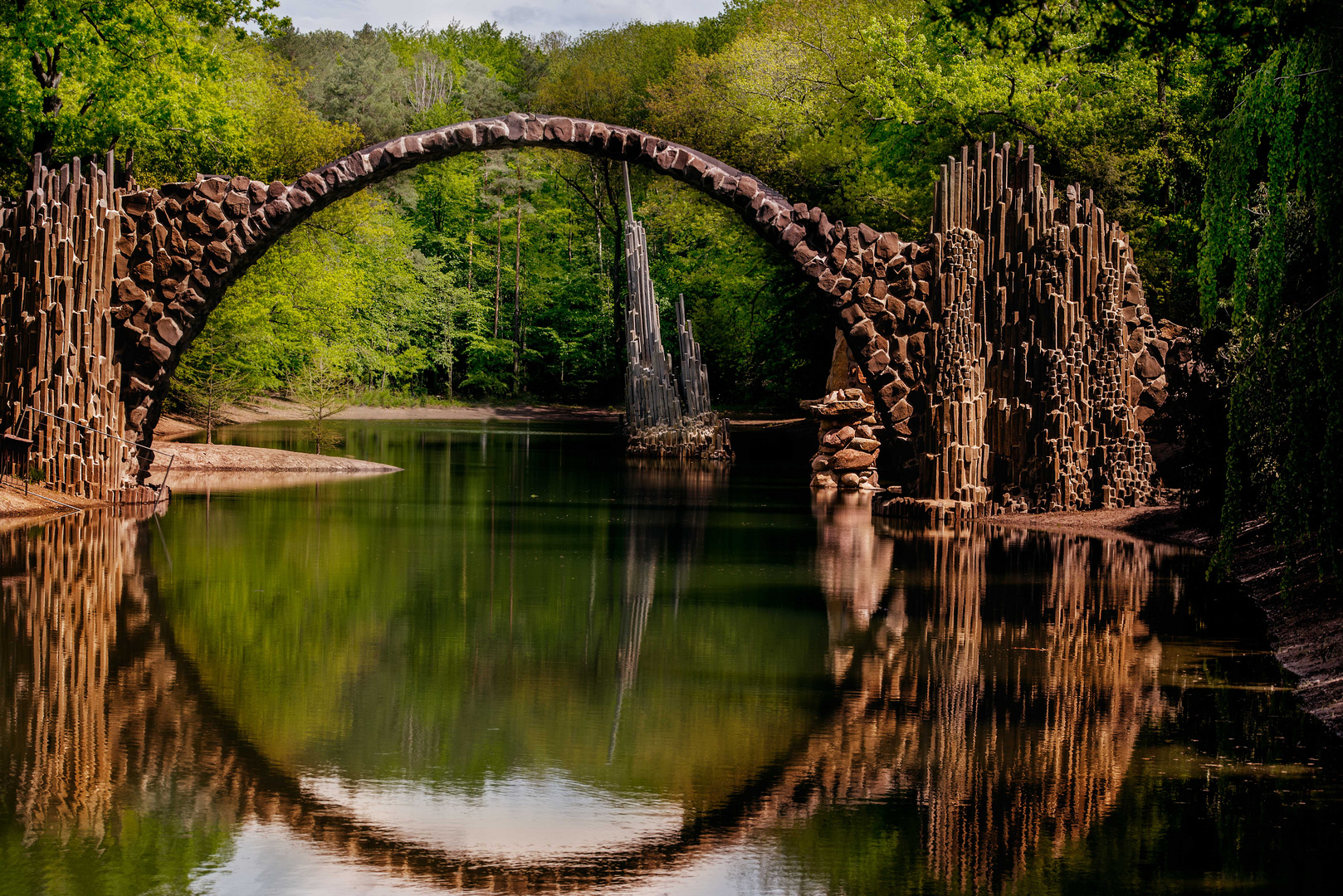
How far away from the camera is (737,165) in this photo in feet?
127

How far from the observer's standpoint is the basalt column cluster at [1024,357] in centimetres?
1780

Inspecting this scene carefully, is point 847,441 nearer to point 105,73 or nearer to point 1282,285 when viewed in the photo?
point 105,73

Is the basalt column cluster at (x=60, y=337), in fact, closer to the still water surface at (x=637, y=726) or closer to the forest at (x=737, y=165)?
the forest at (x=737, y=165)

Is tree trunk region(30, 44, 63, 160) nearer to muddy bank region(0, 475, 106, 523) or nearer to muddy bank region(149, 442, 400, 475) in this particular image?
muddy bank region(149, 442, 400, 475)

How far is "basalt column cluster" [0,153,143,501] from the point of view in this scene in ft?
56.3

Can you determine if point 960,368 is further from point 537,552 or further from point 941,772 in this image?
point 941,772

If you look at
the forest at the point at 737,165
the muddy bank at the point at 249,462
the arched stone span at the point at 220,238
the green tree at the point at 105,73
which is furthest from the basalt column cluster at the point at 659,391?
the arched stone span at the point at 220,238

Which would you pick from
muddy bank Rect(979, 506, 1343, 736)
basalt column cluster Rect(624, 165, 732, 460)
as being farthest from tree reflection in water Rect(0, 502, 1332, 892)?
basalt column cluster Rect(624, 165, 732, 460)

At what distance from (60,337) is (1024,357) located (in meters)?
11.3

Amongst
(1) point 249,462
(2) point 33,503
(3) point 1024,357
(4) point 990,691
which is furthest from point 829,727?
(1) point 249,462

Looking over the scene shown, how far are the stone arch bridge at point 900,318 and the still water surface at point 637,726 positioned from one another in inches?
135

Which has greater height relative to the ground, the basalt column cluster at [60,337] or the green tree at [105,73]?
the green tree at [105,73]

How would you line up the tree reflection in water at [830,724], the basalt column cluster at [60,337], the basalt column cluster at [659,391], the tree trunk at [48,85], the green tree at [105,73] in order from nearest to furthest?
the tree reflection in water at [830,724], the basalt column cluster at [60,337], the green tree at [105,73], the tree trunk at [48,85], the basalt column cluster at [659,391]

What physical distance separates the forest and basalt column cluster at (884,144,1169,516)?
149 cm
